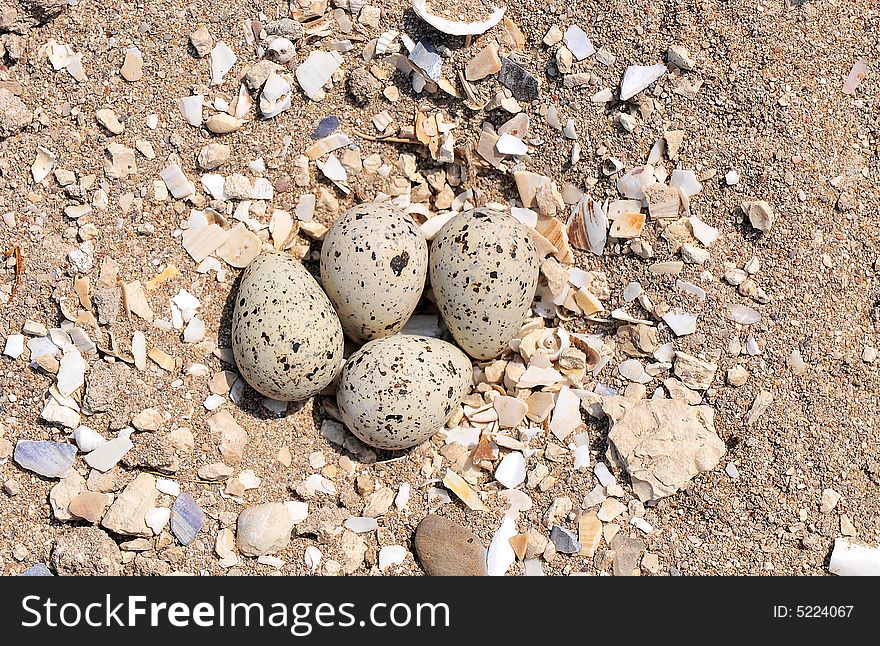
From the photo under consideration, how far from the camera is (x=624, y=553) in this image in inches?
74.2

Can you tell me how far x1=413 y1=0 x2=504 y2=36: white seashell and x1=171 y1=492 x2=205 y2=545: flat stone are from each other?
3.74 feet

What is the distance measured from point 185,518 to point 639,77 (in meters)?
1.34

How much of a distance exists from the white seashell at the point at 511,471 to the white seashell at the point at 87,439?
841 mm

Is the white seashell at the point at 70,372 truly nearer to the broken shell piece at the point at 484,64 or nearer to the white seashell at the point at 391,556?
the white seashell at the point at 391,556

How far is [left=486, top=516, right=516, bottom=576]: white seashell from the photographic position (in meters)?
1.87

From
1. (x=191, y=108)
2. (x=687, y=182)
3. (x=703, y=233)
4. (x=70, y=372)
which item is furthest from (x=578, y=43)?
(x=70, y=372)

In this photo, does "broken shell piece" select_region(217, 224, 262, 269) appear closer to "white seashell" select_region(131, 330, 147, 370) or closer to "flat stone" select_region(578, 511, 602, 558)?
"white seashell" select_region(131, 330, 147, 370)

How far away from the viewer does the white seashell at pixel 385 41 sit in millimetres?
1946

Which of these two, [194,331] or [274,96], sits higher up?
[274,96]

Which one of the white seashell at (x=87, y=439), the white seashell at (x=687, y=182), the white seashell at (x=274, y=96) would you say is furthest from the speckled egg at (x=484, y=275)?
the white seashell at (x=87, y=439)

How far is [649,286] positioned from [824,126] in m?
0.51

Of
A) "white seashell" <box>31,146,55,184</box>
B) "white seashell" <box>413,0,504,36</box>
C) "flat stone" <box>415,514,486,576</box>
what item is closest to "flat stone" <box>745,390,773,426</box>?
"flat stone" <box>415,514,486,576</box>

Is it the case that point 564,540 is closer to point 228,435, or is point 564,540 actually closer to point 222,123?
point 228,435

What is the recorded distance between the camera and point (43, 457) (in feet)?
5.88
